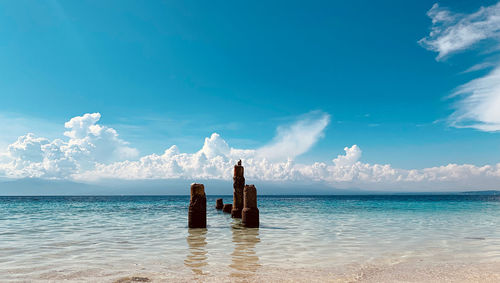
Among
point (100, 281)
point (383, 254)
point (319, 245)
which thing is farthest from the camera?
point (319, 245)

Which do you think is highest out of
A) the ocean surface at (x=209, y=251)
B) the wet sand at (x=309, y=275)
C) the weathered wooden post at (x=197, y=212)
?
the weathered wooden post at (x=197, y=212)

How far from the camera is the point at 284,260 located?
10273 millimetres

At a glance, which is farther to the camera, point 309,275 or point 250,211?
point 250,211

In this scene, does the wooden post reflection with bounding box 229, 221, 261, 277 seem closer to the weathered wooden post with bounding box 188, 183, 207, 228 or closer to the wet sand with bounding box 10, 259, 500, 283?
the wet sand with bounding box 10, 259, 500, 283

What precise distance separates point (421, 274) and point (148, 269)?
23.0 feet

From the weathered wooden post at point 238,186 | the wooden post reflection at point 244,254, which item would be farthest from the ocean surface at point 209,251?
the weathered wooden post at point 238,186

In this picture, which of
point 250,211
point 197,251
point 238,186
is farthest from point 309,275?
point 238,186

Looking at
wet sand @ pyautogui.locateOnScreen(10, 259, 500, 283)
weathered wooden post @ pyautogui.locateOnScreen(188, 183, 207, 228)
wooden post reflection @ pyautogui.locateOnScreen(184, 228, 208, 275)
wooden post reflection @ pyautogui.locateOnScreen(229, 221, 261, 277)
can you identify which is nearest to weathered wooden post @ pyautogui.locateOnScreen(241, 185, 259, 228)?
wooden post reflection @ pyautogui.locateOnScreen(229, 221, 261, 277)

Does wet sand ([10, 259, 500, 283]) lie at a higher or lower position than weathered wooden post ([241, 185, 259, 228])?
lower

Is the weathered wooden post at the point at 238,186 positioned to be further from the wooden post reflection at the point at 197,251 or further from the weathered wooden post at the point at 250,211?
the wooden post reflection at the point at 197,251

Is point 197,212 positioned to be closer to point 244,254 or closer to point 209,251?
point 209,251

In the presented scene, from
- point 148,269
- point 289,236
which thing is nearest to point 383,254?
point 289,236

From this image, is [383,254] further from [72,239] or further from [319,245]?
[72,239]

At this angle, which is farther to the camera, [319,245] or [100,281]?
[319,245]
